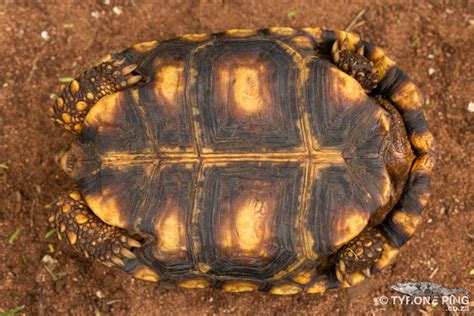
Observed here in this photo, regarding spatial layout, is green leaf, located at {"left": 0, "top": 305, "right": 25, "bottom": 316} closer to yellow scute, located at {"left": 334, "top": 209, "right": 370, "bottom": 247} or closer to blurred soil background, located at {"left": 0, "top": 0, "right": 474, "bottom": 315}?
blurred soil background, located at {"left": 0, "top": 0, "right": 474, "bottom": 315}

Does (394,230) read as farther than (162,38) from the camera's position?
No

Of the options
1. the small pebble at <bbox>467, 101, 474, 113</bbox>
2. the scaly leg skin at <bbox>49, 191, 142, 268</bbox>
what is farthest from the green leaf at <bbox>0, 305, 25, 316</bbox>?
the small pebble at <bbox>467, 101, 474, 113</bbox>

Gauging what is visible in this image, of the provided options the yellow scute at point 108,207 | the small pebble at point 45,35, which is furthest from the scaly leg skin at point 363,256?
the small pebble at point 45,35

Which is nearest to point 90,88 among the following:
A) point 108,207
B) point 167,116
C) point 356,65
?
point 167,116

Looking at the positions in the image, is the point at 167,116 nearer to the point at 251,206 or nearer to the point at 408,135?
the point at 251,206

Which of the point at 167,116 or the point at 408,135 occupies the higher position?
the point at 167,116

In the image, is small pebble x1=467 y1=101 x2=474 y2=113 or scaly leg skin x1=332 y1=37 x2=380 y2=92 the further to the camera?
small pebble x1=467 y1=101 x2=474 y2=113

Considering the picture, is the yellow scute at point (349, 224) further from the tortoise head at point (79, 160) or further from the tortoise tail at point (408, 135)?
the tortoise head at point (79, 160)
